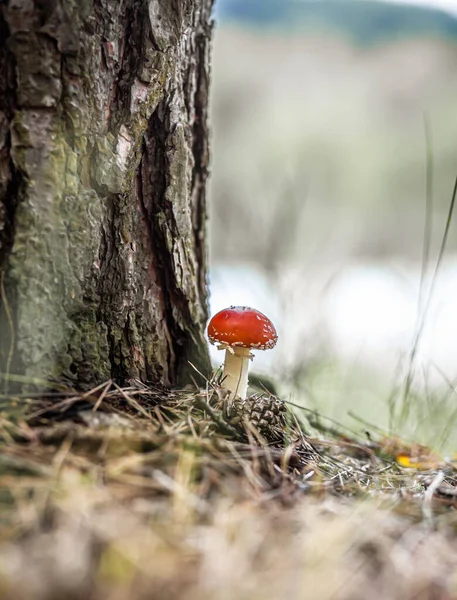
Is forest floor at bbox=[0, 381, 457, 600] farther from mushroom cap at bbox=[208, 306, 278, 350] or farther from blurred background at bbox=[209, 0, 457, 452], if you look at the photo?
blurred background at bbox=[209, 0, 457, 452]

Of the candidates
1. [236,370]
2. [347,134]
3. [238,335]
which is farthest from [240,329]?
[347,134]

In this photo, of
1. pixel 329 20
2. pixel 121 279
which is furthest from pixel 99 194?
pixel 329 20

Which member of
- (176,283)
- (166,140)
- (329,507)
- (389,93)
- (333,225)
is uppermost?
(389,93)

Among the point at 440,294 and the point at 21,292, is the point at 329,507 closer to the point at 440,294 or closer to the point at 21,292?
the point at 21,292

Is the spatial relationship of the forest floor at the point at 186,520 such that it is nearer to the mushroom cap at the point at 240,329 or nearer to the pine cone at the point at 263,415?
the pine cone at the point at 263,415

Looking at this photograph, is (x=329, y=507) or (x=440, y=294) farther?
(x=440, y=294)

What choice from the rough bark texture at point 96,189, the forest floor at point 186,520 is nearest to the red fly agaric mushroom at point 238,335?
the rough bark texture at point 96,189
